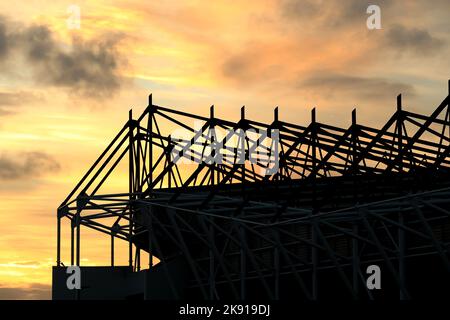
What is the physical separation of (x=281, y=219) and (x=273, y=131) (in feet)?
17.4

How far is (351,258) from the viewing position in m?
68.9

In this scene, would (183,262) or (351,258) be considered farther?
(183,262)

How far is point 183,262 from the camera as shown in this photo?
84750 millimetres

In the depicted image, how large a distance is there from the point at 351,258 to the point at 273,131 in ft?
28.5

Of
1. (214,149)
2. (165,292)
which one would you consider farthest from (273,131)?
(165,292)

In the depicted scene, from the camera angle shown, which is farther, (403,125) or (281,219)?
(281,219)
